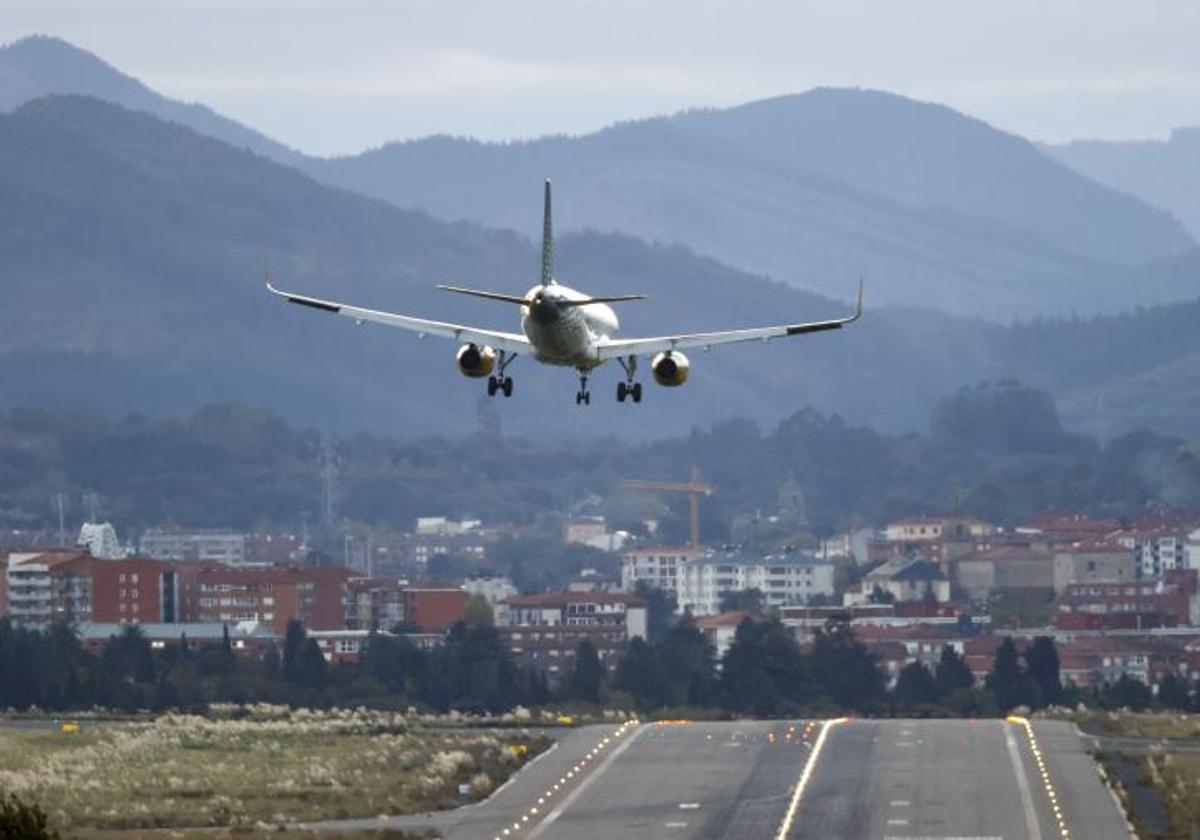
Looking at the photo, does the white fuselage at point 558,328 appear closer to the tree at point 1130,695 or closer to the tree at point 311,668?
the tree at point 1130,695

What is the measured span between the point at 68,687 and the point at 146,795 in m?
52.8

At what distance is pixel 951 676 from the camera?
19000 cm

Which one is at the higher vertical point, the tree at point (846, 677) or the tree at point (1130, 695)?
the tree at point (846, 677)

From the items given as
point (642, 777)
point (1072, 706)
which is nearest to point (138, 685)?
point (1072, 706)

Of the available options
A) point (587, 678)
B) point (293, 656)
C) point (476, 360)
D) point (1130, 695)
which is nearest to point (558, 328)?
point (476, 360)

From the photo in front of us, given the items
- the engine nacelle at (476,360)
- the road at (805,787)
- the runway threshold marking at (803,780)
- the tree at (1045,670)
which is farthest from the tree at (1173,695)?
the engine nacelle at (476,360)

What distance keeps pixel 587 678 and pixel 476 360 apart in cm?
8368

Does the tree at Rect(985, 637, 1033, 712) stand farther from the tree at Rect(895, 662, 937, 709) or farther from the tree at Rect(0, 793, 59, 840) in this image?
the tree at Rect(0, 793, 59, 840)

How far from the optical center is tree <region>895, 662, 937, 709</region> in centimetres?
18475

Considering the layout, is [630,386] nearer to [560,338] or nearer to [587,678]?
[560,338]

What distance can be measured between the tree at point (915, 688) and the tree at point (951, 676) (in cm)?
36

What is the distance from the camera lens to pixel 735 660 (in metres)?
191

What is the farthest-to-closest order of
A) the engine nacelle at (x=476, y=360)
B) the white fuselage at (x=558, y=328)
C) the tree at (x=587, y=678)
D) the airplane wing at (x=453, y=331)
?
the tree at (x=587, y=678)
the airplane wing at (x=453, y=331)
the engine nacelle at (x=476, y=360)
the white fuselage at (x=558, y=328)

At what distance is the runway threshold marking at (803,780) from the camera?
362 feet
